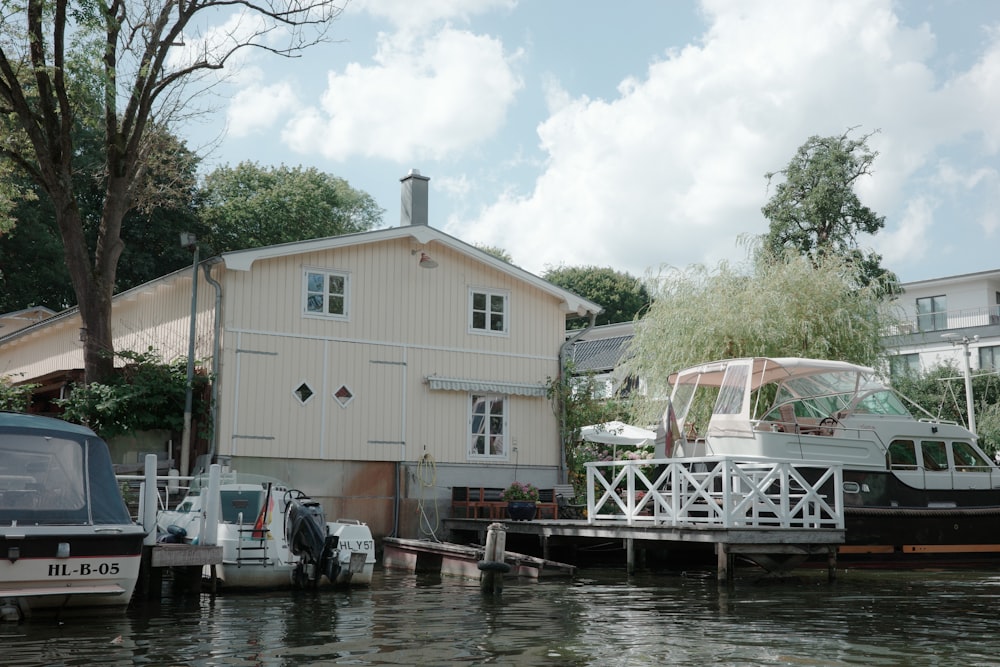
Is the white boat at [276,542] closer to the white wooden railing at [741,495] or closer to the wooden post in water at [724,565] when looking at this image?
the white wooden railing at [741,495]

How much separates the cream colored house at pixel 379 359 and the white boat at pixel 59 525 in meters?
7.58

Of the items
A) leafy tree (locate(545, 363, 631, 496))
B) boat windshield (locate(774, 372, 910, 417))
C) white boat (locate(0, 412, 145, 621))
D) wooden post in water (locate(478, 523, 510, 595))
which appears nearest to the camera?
white boat (locate(0, 412, 145, 621))

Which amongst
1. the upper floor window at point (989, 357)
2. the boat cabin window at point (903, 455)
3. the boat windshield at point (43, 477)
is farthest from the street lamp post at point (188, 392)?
the upper floor window at point (989, 357)

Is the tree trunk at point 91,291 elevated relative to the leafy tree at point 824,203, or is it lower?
lower

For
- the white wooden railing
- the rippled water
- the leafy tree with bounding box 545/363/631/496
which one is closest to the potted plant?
the leafy tree with bounding box 545/363/631/496

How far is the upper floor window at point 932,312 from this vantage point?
43.4 meters

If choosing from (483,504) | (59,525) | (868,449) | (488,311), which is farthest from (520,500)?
(59,525)

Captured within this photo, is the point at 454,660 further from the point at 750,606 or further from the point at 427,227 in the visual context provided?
the point at 427,227

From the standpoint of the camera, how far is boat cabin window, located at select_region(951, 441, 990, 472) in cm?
1980

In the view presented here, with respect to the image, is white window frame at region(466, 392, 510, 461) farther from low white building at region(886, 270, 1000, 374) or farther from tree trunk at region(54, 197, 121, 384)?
low white building at region(886, 270, 1000, 374)

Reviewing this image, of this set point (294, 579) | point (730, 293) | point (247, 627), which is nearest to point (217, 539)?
point (294, 579)

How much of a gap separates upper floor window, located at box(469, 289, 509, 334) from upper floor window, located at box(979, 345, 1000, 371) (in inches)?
962

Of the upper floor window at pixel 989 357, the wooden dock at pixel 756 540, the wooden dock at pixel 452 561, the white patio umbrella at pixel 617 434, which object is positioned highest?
the upper floor window at pixel 989 357

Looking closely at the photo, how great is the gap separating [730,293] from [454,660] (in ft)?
56.2
